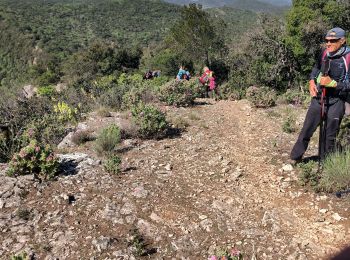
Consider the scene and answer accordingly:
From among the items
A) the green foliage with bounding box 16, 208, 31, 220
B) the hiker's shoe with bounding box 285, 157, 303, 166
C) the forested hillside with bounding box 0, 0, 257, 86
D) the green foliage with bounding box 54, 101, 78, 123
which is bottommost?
the forested hillside with bounding box 0, 0, 257, 86

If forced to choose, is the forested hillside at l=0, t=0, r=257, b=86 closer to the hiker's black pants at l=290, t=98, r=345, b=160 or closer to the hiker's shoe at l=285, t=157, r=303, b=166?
the hiker's shoe at l=285, t=157, r=303, b=166

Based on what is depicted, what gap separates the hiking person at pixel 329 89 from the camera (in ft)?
14.5

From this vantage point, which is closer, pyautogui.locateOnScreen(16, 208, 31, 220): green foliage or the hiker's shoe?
pyautogui.locateOnScreen(16, 208, 31, 220): green foliage

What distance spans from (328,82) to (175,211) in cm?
233

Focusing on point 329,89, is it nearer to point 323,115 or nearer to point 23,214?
point 323,115

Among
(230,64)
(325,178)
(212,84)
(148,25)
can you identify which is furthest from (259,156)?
(148,25)

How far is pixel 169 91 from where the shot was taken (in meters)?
10.2

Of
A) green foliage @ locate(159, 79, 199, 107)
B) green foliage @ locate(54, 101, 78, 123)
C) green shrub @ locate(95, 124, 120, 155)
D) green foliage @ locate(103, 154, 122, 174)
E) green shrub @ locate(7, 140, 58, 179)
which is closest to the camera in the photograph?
green shrub @ locate(7, 140, 58, 179)

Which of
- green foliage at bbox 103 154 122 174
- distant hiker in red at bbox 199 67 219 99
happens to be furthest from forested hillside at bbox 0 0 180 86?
green foliage at bbox 103 154 122 174

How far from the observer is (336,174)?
4449mm

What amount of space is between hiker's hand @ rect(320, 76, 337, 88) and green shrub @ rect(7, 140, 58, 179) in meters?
3.50

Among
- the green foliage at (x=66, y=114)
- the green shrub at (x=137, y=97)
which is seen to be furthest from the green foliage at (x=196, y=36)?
the green foliage at (x=66, y=114)

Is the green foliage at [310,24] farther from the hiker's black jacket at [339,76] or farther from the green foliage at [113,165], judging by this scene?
the green foliage at [113,165]

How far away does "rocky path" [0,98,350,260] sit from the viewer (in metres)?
3.67
